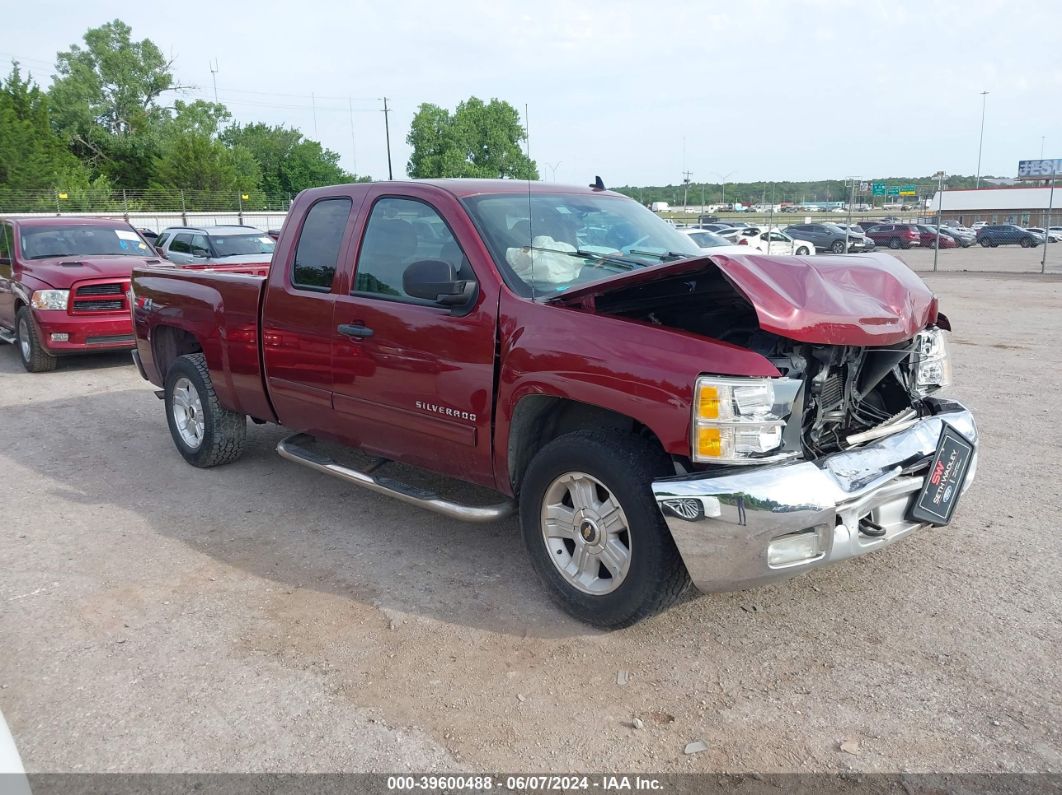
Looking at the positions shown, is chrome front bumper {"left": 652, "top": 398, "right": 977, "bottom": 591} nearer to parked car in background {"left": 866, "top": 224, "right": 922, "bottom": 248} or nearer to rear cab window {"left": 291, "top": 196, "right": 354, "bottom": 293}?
rear cab window {"left": 291, "top": 196, "right": 354, "bottom": 293}

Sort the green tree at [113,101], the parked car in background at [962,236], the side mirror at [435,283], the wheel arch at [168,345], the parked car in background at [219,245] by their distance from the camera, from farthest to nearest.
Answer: the green tree at [113,101] → the parked car in background at [962,236] → the parked car in background at [219,245] → the wheel arch at [168,345] → the side mirror at [435,283]

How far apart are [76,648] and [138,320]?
3557mm

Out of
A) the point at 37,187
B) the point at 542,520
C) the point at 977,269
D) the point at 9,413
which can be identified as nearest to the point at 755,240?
the point at 977,269

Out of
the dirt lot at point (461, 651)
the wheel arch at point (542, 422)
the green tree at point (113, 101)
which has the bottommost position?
the dirt lot at point (461, 651)

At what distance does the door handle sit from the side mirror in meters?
0.63

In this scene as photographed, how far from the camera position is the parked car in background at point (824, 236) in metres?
34.1

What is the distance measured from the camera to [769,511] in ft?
10.3

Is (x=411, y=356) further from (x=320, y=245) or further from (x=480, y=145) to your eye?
(x=480, y=145)

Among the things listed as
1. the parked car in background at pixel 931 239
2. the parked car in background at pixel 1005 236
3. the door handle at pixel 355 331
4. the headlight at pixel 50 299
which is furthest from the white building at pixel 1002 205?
the door handle at pixel 355 331

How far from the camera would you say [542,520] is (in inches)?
151

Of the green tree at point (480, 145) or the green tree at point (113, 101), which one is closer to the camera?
the green tree at point (480, 145)

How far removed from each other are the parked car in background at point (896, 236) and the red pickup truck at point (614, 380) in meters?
44.4

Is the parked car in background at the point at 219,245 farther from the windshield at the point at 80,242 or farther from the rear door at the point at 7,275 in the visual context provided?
the rear door at the point at 7,275

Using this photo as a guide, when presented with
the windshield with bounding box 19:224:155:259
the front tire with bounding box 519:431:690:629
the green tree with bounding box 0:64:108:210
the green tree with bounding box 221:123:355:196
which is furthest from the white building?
the front tire with bounding box 519:431:690:629
